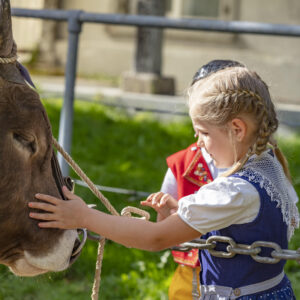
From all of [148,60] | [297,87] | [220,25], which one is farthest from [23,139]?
[297,87]

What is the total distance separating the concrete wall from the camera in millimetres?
12078

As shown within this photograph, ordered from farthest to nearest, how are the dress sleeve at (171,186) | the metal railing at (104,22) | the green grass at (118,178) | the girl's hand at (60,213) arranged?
the green grass at (118,178), the metal railing at (104,22), the dress sleeve at (171,186), the girl's hand at (60,213)

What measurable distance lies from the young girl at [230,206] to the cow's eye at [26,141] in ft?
0.53

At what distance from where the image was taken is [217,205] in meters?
2.14

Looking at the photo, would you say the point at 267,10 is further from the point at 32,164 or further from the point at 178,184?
the point at 32,164

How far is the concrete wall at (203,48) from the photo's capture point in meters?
12.1

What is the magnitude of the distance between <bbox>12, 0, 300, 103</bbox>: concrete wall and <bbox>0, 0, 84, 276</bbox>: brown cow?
8949 mm

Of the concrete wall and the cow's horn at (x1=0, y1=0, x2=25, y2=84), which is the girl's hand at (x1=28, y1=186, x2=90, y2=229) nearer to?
the cow's horn at (x1=0, y1=0, x2=25, y2=84)

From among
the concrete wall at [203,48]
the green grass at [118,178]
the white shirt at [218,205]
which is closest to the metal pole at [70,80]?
the green grass at [118,178]

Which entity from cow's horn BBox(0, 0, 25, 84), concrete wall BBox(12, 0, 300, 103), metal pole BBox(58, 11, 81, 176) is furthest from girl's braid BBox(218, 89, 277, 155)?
concrete wall BBox(12, 0, 300, 103)

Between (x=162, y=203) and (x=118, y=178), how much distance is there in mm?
3681

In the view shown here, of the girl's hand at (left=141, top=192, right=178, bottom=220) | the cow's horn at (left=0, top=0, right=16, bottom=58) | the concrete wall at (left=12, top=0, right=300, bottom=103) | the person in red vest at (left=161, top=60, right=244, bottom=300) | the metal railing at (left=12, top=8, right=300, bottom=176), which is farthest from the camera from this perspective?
the concrete wall at (left=12, top=0, right=300, bottom=103)

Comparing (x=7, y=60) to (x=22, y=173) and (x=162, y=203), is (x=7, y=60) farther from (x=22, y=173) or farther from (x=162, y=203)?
(x=162, y=203)

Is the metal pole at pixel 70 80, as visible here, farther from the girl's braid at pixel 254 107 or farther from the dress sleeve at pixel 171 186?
the girl's braid at pixel 254 107
